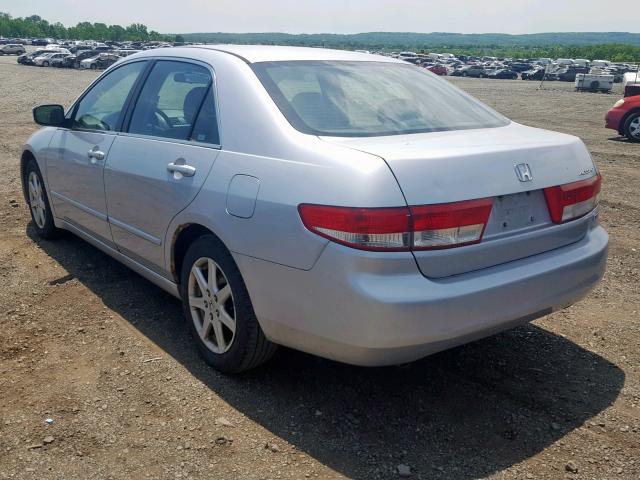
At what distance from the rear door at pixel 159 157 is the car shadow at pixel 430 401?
2.13 ft

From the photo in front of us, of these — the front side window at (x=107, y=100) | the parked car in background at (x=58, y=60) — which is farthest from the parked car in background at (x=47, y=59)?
the front side window at (x=107, y=100)

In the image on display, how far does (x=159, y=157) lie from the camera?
379 centimetres

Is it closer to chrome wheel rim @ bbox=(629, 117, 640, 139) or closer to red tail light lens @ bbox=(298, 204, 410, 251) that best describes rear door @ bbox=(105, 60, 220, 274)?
red tail light lens @ bbox=(298, 204, 410, 251)

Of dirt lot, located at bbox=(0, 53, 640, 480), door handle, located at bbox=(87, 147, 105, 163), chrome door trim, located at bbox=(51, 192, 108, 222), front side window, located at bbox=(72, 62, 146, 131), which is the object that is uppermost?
front side window, located at bbox=(72, 62, 146, 131)

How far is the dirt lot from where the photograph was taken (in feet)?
9.31

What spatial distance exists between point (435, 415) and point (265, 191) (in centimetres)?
135

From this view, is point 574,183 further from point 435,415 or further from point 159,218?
point 159,218

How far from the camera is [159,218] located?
12.3ft

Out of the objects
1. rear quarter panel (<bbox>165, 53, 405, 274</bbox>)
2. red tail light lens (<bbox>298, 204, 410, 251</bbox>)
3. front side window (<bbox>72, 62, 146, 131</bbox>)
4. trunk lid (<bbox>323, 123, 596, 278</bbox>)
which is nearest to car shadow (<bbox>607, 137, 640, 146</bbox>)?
trunk lid (<bbox>323, 123, 596, 278</bbox>)

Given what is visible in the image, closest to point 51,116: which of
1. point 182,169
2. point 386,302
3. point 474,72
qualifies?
point 182,169

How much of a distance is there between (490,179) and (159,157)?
1918 millimetres

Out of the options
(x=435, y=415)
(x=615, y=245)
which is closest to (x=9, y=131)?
(x=615, y=245)

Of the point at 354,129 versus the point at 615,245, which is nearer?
the point at 354,129

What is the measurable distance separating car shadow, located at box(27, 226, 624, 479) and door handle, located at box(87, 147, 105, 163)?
1133mm
